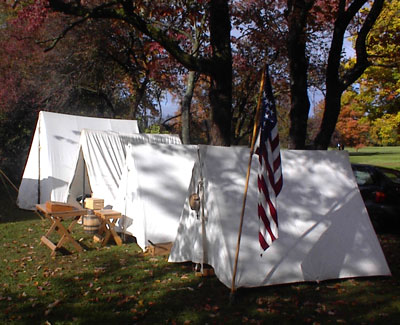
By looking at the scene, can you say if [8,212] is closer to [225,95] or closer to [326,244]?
[225,95]

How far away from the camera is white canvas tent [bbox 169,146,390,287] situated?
5.45m

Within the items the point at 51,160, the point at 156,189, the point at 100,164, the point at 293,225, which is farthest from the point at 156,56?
the point at 293,225

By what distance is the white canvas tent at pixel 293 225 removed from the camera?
545 cm

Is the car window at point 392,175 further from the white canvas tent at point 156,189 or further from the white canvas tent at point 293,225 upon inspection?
the white canvas tent at point 156,189

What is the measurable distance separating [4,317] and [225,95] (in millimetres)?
6017

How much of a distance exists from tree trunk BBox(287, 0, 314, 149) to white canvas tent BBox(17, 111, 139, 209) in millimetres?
5878

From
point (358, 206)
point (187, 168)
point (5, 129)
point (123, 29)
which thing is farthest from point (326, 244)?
point (5, 129)

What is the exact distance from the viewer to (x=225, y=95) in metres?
9.08

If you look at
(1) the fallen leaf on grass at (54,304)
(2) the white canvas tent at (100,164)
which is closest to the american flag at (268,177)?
(1) the fallen leaf on grass at (54,304)

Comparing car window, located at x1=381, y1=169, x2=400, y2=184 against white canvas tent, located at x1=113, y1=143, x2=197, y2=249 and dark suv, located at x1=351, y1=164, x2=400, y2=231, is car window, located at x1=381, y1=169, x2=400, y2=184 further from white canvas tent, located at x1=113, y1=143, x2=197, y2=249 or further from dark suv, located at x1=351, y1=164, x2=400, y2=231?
white canvas tent, located at x1=113, y1=143, x2=197, y2=249

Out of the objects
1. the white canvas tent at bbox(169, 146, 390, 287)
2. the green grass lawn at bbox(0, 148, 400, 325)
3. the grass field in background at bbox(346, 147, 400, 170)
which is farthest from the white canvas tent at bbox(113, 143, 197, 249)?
the grass field in background at bbox(346, 147, 400, 170)

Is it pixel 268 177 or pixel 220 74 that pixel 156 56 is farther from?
pixel 268 177

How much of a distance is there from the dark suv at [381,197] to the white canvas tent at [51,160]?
7427 mm

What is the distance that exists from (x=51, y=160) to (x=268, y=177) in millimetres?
8615
